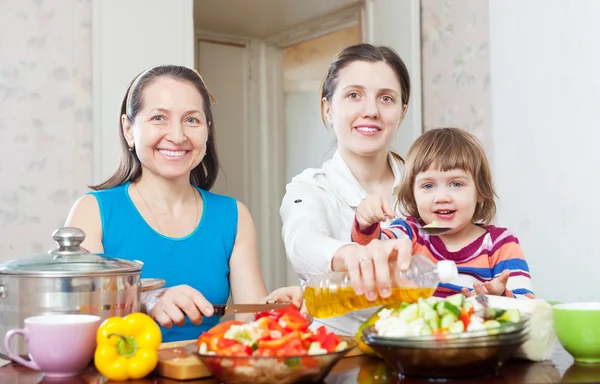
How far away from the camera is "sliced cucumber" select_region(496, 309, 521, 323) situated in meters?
0.97

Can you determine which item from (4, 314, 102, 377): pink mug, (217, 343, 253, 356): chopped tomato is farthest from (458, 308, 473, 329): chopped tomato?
(4, 314, 102, 377): pink mug

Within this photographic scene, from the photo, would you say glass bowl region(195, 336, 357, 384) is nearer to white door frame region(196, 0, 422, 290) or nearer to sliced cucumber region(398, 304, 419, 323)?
sliced cucumber region(398, 304, 419, 323)

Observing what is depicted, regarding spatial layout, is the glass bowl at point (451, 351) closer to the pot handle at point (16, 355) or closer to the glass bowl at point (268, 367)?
the glass bowl at point (268, 367)

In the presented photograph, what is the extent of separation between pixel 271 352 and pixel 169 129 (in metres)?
0.92

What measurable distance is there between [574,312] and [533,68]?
2180 millimetres

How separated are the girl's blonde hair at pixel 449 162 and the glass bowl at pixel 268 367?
30.0 inches

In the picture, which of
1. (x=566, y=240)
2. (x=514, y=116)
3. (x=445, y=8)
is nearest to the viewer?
(x=566, y=240)

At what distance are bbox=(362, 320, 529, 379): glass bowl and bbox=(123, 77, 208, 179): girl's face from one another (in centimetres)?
91

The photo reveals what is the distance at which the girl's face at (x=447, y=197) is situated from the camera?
1.54 metres

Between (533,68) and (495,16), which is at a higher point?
(495,16)

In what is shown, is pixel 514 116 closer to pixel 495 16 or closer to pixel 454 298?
pixel 495 16

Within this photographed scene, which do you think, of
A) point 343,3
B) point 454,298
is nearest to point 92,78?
point 343,3

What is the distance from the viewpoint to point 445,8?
346cm

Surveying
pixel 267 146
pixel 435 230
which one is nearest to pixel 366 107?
pixel 435 230
